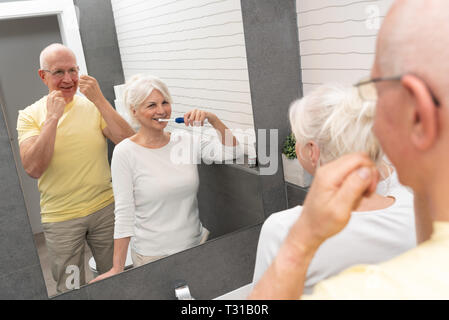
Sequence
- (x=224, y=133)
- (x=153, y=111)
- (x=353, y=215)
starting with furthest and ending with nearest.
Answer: (x=224, y=133) → (x=153, y=111) → (x=353, y=215)

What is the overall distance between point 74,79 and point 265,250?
0.91m

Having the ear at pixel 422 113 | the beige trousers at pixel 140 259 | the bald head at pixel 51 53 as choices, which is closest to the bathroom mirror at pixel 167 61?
the bald head at pixel 51 53

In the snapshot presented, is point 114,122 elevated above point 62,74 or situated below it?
below

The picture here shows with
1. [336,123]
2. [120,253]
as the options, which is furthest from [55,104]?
[336,123]

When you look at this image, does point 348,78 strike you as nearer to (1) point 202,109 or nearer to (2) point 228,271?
(1) point 202,109

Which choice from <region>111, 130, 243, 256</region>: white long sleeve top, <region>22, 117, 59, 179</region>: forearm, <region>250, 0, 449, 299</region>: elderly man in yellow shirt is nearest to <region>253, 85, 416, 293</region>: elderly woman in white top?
<region>250, 0, 449, 299</region>: elderly man in yellow shirt

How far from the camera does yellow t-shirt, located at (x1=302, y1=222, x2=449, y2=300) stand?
43 cm

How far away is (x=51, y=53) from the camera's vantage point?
1340mm

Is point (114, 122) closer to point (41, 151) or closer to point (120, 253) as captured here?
point (41, 151)

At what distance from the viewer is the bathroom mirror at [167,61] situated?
4.31 ft

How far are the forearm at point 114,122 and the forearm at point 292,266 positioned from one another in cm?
112

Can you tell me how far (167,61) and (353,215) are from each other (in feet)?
3.29
